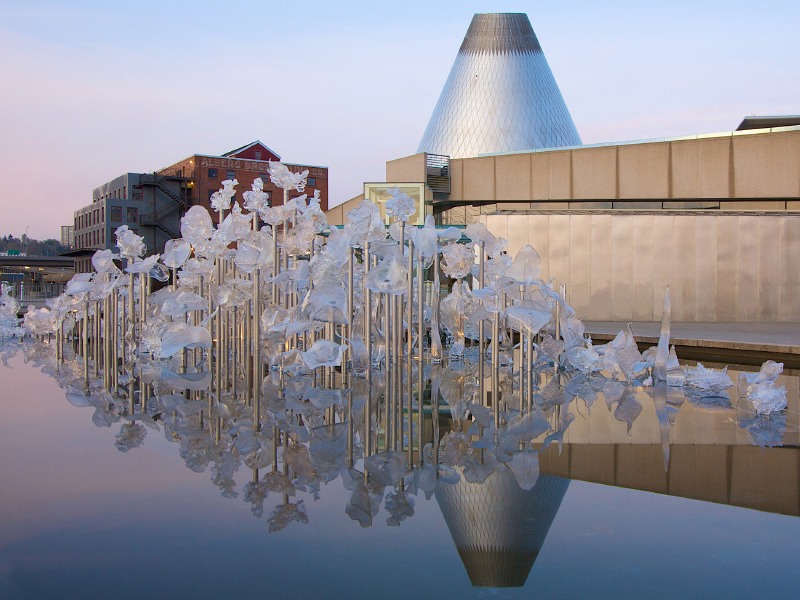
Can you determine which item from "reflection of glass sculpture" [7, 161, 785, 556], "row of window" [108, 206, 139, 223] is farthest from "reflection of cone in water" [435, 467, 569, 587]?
"row of window" [108, 206, 139, 223]

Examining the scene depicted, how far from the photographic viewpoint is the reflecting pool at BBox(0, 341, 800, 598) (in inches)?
78.3

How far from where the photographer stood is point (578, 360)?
23.0ft

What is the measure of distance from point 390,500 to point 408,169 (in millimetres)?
19958

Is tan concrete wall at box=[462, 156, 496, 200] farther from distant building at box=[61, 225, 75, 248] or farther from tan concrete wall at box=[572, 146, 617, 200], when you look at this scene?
distant building at box=[61, 225, 75, 248]

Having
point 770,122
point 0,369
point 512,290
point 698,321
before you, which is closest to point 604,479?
point 512,290

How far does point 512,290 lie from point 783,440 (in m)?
2.57

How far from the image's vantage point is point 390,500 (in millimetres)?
2693

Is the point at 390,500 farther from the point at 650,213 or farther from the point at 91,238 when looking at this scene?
the point at 91,238

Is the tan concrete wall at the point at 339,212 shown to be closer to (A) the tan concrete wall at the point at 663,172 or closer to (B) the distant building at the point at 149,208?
(A) the tan concrete wall at the point at 663,172

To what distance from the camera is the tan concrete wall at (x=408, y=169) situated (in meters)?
21.3

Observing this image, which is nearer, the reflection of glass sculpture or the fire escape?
the reflection of glass sculpture

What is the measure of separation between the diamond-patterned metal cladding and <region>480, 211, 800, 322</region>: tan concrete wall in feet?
52.6

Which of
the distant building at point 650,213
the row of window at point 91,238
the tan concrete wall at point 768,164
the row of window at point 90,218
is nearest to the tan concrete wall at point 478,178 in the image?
the distant building at point 650,213

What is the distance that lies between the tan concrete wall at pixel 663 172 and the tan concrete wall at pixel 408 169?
2257mm
